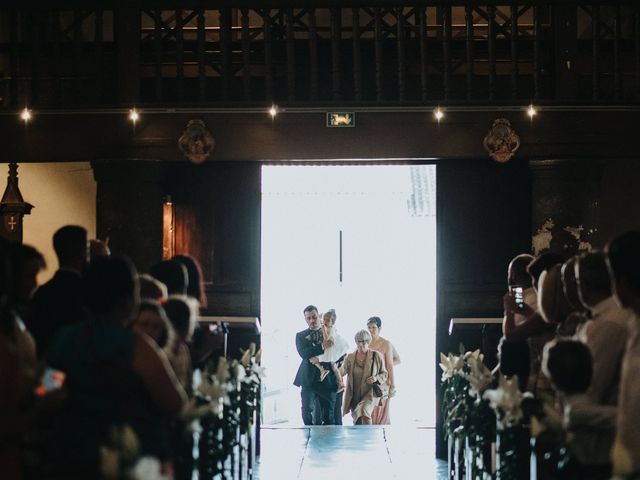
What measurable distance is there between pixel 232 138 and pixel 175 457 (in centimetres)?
576

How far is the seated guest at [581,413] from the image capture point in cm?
442

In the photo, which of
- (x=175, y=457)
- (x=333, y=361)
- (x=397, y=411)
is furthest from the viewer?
(x=397, y=411)

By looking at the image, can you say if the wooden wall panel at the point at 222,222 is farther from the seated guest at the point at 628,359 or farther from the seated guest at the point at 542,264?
the seated guest at the point at 628,359

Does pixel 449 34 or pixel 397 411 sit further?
pixel 397 411

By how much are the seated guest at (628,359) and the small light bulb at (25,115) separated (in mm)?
7347

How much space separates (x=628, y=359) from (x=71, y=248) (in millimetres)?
3205

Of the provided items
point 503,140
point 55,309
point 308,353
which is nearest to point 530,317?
point 55,309

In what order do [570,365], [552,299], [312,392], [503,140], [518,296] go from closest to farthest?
1. [570,365]
2. [552,299]
3. [518,296]
4. [503,140]
5. [312,392]

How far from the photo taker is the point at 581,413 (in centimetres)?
444

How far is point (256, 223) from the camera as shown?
10.9m

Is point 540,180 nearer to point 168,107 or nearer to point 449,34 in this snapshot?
point 449,34

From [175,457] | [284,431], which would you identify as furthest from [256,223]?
[175,457]

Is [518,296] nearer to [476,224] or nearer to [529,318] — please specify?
[529,318]

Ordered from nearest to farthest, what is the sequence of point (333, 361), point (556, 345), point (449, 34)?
point (556, 345), point (449, 34), point (333, 361)
